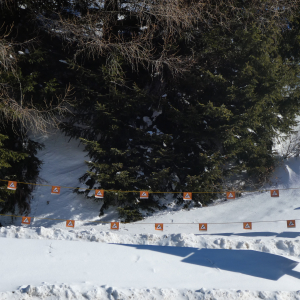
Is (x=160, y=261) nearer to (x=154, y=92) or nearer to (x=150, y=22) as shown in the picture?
(x=154, y=92)

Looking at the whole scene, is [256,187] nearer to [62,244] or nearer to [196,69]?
[196,69]

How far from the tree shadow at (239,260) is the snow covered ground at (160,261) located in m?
0.02

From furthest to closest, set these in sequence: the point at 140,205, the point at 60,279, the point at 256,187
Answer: the point at 256,187
the point at 140,205
the point at 60,279

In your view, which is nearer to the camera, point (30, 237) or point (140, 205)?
point (30, 237)

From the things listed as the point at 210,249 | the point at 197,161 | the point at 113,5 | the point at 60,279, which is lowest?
the point at 60,279

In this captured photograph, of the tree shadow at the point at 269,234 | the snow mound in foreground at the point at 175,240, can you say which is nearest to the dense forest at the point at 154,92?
the tree shadow at the point at 269,234

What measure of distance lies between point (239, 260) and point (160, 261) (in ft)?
6.05

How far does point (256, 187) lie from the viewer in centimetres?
1216

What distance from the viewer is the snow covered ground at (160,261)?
5.93m

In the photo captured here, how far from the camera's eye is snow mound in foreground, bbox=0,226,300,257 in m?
7.77

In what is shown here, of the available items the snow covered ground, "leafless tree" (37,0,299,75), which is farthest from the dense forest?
the snow covered ground

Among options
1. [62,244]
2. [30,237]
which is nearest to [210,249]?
Answer: [62,244]

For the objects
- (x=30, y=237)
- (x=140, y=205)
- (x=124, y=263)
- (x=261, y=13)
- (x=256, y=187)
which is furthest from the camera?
(x=261, y=13)

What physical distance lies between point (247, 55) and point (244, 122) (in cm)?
265
